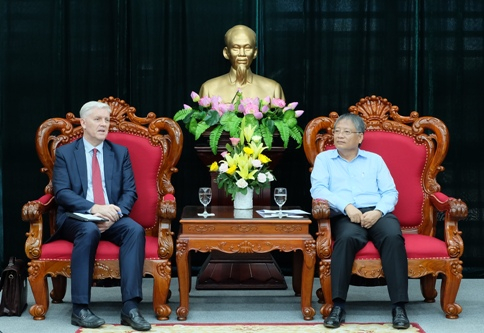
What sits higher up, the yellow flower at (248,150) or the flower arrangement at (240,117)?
the flower arrangement at (240,117)

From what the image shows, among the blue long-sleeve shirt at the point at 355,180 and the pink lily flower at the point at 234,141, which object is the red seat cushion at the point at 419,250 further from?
the pink lily flower at the point at 234,141

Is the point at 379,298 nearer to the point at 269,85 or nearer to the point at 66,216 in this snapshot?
the point at 269,85

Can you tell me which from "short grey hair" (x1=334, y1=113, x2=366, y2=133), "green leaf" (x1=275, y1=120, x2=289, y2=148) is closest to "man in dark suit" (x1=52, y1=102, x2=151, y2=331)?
"green leaf" (x1=275, y1=120, x2=289, y2=148)

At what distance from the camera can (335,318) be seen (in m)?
4.09

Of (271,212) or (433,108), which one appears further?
(433,108)

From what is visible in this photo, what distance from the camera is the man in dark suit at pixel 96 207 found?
161 inches

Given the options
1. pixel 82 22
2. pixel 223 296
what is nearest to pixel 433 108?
pixel 223 296

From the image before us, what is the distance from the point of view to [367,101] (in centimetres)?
482

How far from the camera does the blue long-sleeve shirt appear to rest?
14.7 feet

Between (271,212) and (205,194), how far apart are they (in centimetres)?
38

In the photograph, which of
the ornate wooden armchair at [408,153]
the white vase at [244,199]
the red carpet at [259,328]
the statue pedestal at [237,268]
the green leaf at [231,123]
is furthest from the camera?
the statue pedestal at [237,268]

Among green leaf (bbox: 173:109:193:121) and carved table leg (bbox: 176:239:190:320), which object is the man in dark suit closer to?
carved table leg (bbox: 176:239:190:320)

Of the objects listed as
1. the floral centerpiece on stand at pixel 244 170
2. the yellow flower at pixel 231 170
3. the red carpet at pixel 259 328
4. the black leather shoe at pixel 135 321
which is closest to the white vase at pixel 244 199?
the floral centerpiece on stand at pixel 244 170

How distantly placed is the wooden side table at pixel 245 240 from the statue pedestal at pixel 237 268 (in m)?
0.74
